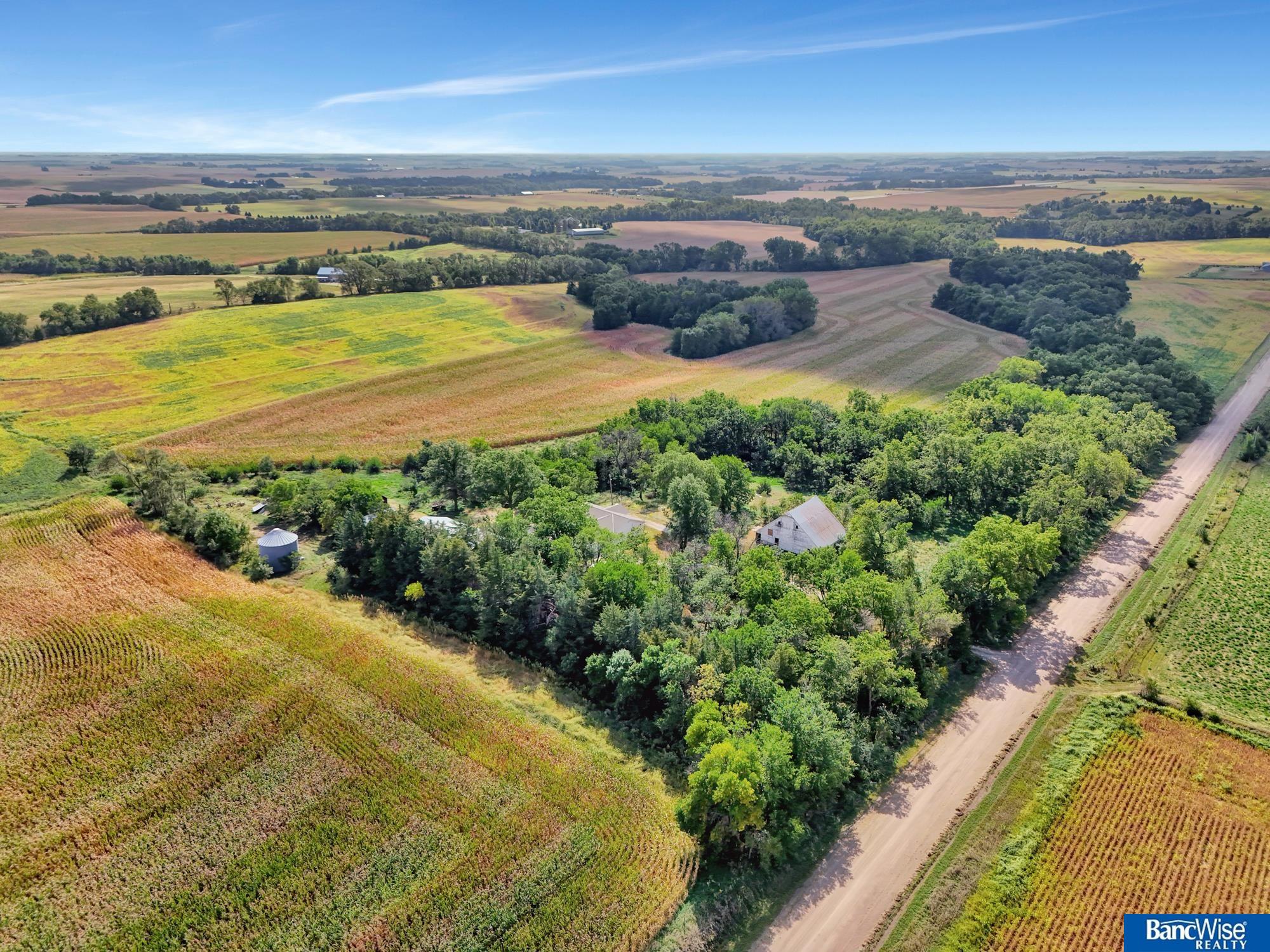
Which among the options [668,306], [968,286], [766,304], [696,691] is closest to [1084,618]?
[696,691]

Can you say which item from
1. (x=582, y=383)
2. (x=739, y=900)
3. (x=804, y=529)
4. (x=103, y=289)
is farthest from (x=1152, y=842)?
(x=103, y=289)

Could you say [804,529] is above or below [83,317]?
below

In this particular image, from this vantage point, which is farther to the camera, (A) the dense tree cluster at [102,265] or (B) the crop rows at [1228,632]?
(A) the dense tree cluster at [102,265]

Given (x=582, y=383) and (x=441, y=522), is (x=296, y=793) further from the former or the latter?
(x=582, y=383)

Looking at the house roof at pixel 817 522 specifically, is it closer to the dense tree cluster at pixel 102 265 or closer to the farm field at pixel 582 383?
the farm field at pixel 582 383

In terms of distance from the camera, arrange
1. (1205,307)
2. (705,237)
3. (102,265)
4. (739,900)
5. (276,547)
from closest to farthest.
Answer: (739,900) < (276,547) < (1205,307) < (102,265) < (705,237)

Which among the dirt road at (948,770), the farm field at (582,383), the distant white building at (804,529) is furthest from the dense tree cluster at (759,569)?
the farm field at (582,383)
